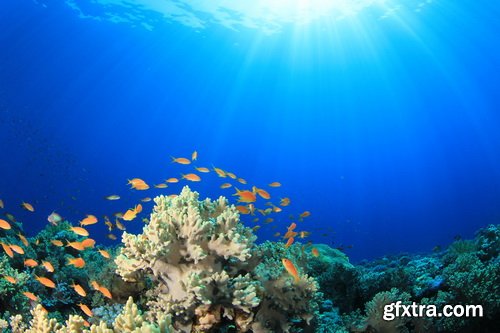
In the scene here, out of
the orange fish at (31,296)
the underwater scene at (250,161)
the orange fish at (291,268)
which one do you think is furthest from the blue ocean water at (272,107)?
the orange fish at (291,268)

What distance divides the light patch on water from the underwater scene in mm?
329

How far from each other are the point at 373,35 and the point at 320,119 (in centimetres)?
5673

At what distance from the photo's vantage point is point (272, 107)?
320ft

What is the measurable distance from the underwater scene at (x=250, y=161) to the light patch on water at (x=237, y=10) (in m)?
0.33

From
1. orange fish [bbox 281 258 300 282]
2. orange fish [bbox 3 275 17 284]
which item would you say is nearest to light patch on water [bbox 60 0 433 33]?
orange fish [bbox 3 275 17 284]

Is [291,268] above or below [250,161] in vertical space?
below

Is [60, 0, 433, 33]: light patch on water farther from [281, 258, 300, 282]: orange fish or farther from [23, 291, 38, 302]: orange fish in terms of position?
[281, 258, 300, 282]: orange fish

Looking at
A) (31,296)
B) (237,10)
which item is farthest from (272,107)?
(31,296)

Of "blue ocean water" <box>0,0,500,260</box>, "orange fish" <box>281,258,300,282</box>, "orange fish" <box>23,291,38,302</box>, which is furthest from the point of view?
"blue ocean water" <box>0,0,500,260</box>

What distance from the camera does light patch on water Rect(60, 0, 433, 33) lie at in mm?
36969

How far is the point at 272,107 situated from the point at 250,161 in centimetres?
3978

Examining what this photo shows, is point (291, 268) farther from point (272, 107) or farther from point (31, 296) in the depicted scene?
point (272, 107)

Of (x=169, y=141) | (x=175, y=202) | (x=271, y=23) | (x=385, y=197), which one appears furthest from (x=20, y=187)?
(x=385, y=197)

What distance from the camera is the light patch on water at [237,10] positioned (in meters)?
37.0
